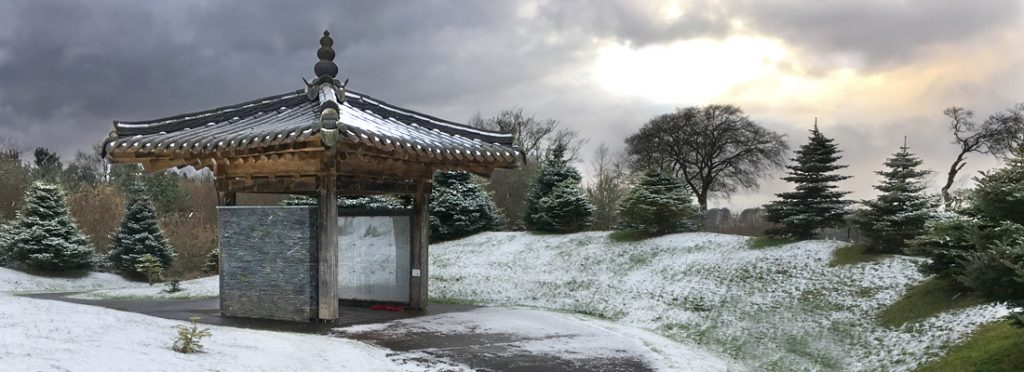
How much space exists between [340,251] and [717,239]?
10.1 meters

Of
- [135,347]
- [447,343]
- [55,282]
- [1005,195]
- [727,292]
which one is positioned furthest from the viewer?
[55,282]

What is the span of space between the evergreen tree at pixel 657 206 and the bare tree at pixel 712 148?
19.1m

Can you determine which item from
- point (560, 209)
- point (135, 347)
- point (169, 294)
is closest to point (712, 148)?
point (560, 209)

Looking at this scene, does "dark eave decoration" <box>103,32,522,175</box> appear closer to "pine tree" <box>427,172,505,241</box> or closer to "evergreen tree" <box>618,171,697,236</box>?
"evergreen tree" <box>618,171,697,236</box>

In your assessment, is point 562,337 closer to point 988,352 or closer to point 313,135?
point 313,135

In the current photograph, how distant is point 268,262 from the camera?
27.8ft

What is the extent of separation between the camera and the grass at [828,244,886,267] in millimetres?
13039

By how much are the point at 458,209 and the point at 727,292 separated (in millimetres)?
11333

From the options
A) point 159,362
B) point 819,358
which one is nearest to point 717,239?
point 819,358

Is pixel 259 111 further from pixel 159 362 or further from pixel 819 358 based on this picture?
pixel 819 358

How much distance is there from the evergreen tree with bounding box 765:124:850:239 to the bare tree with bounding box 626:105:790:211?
2166cm

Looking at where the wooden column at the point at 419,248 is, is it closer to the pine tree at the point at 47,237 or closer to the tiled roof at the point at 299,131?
the tiled roof at the point at 299,131

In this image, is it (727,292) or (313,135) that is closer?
(313,135)

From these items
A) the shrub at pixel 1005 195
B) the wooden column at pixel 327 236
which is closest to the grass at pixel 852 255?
the shrub at pixel 1005 195
